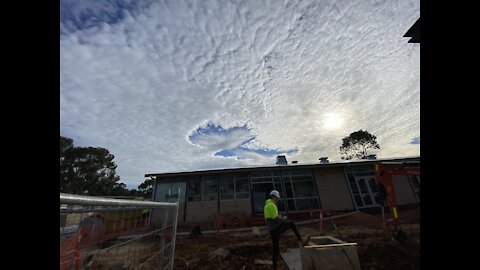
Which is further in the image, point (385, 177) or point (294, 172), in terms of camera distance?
point (294, 172)

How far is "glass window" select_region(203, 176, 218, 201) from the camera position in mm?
16453

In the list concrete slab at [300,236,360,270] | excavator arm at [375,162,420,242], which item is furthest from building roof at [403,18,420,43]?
excavator arm at [375,162,420,242]

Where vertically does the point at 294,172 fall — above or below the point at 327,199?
above

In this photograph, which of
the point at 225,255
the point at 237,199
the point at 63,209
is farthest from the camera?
the point at 237,199

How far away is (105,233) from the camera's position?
2.17 m

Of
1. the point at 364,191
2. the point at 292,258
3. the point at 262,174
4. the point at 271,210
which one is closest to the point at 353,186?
the point at 364,191

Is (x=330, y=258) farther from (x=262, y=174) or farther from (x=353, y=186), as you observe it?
(x=353, y=186)

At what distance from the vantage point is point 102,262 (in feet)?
7.34

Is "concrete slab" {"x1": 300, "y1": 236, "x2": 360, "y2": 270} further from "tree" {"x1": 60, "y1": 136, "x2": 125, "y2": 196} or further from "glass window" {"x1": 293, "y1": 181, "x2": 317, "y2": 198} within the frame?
"tree" {"x1": 60, "y1": 136, "x2": 125, "y2": 196}

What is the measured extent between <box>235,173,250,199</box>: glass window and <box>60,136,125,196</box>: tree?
23840 millimetres
